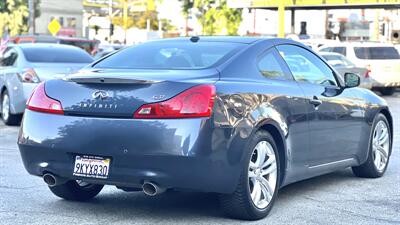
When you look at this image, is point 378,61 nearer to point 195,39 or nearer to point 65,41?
point 65,41

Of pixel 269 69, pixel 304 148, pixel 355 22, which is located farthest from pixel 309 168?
pixel 355 22

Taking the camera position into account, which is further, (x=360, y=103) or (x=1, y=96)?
(x=1, y=96)

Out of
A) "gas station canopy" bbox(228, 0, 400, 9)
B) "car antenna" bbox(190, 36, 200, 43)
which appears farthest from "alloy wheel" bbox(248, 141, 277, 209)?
"gas station canopy" bbox(228, 0, 400, 9)

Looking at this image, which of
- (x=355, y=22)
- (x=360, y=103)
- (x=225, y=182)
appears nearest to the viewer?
(x=225, y=182)

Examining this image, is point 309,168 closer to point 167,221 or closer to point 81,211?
point 167,221

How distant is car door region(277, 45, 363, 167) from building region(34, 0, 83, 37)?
2681 inches

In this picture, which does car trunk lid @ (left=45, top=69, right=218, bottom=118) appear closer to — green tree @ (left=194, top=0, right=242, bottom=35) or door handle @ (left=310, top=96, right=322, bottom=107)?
door handle @ (left=310, top=96, right=322, bottom=107)

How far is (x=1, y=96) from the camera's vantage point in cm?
1396

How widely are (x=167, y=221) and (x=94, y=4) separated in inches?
3994

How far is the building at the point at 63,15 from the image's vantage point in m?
76.6

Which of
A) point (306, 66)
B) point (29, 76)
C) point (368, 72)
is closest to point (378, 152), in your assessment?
point (306, 66)

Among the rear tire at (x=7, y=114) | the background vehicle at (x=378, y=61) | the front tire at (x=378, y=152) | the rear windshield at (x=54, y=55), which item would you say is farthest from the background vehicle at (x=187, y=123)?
the background vehicle at (x=378, y=61)

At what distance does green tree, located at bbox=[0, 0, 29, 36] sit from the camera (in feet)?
183

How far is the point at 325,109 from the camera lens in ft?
23.1
